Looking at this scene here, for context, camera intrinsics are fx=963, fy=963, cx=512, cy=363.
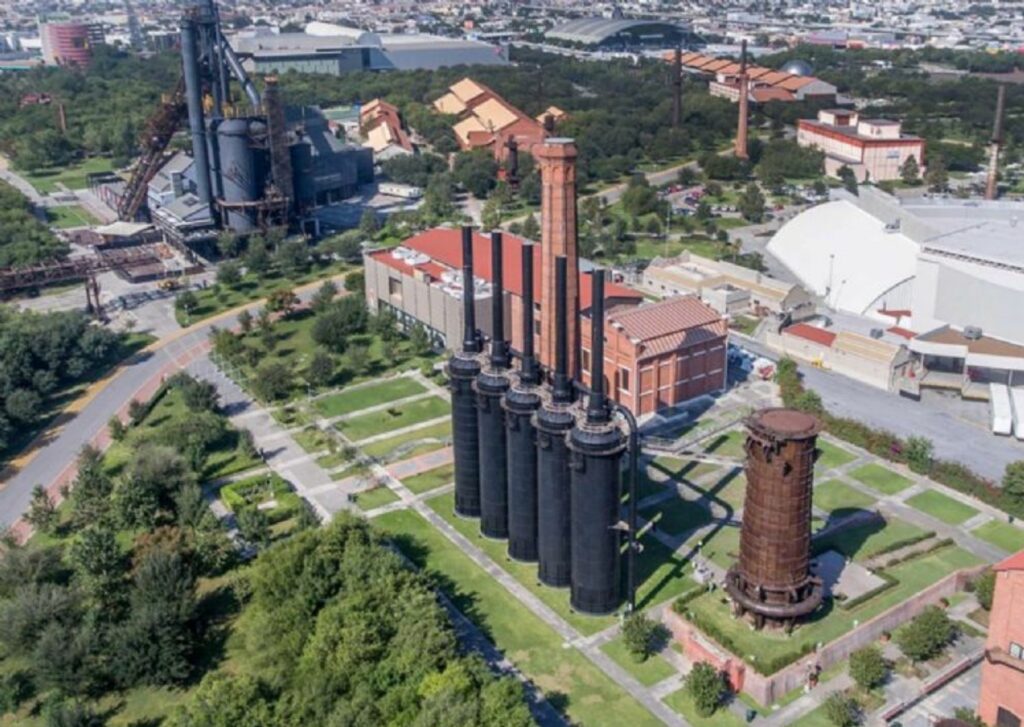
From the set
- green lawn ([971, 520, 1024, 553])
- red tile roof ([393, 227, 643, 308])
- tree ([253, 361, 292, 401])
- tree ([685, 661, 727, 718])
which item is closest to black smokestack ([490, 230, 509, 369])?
tree ([685, 661, 727, 718])

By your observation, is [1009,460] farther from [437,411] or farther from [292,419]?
[292,419]

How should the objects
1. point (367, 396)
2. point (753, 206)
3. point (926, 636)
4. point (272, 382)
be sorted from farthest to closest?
point (753, 206) < point (367, 396) < point (272, 382) < point (926, 636)

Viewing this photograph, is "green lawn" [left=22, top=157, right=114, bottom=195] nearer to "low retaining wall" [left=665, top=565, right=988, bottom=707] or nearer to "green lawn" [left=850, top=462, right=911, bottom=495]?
"green lawn" [left=850, top=462, right=911, bottom=495]

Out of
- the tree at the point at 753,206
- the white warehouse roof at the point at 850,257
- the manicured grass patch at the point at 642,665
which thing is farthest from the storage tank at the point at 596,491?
the tree at the point at 753,206

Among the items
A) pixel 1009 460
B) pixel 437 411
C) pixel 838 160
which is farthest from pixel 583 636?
pixel 838 160

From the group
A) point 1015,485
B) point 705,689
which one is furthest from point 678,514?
point 1015,485

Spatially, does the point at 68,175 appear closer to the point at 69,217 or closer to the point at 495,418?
the point at 69,217
